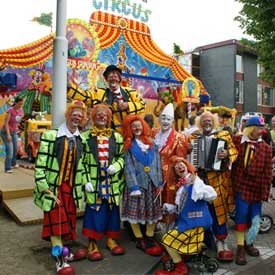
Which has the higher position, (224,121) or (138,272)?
(224,121)

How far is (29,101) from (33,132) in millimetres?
1772

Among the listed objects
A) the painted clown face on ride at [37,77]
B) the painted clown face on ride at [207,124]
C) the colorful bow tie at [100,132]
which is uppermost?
the painted clown face on ride at [37,77]

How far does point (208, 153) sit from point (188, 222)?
89 cm

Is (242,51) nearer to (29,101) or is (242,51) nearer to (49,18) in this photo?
(49,18)

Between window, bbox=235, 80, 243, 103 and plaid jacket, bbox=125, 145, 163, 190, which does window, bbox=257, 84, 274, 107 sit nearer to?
window, bbox=235, 80, 243, 103

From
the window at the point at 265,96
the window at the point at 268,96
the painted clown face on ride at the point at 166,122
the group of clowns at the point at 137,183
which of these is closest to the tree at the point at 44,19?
the group of clowns at the point at 137,183

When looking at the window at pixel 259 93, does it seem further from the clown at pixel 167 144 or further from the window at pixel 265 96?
the clown at pixel 167 144

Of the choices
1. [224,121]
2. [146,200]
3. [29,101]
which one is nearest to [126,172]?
[146,200]

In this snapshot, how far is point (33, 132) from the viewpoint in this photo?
35.0 feet

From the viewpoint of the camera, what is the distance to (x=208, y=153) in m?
4.12

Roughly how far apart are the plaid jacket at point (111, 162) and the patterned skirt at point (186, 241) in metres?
0.75

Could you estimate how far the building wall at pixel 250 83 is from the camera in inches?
1160

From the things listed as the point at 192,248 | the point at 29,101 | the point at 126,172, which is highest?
the point at 29,101

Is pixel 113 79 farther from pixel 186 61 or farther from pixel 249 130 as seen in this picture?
pixel 186 61
